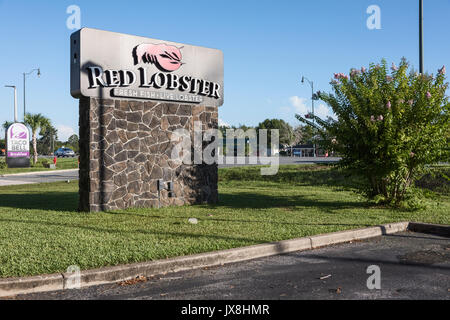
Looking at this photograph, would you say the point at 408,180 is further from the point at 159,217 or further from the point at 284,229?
the point at 159,217

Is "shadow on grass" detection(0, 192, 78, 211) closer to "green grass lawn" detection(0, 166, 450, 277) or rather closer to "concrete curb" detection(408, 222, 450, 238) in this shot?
"green grass lawn" detection(0, 166, 450, 277)

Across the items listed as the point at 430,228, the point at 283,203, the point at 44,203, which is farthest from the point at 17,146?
the point at 430,228

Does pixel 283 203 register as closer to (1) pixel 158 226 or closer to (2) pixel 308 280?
(1) pixel 158 226

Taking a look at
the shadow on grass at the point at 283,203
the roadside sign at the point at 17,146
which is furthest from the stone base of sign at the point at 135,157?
the roadside sign at the point at 17,146

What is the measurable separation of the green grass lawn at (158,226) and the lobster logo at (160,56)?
379 centimetres

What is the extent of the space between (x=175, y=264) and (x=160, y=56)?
22.9ft

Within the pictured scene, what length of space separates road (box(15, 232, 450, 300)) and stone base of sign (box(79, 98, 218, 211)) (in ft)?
17.8

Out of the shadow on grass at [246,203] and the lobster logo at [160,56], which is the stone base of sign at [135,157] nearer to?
the shadow on grass at [246,203]

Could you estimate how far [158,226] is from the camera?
8.02 m

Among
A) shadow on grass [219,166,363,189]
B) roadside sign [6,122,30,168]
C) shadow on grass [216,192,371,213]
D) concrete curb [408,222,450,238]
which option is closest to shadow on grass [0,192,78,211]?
shadow on grass [216,192,371,213]

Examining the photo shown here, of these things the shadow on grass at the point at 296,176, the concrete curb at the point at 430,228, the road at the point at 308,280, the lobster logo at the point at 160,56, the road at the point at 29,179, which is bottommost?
the road at the point at 308,280

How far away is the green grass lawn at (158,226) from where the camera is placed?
5645 mm
